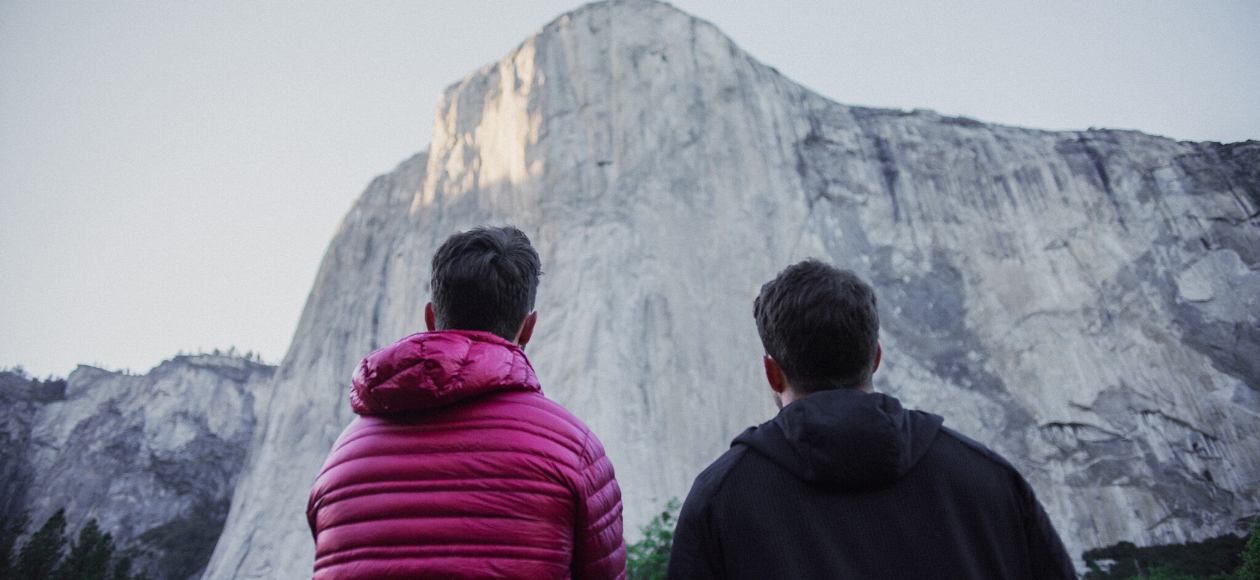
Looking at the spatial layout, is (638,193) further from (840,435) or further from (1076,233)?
(840,435)

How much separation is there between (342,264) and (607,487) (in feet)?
74.6

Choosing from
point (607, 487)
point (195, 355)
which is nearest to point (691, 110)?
point (607, 487)

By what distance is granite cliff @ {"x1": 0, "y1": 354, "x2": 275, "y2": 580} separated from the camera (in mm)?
24438

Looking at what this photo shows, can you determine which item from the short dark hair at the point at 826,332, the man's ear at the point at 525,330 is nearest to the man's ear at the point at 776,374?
the short dark hair at the point at 826,332

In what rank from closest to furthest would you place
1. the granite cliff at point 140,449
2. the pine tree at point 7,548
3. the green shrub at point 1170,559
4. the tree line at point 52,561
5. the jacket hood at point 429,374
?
the jacket hood at point 429,374 → the green shrub at point 1170,559 → the pine tree at point 7,548 → the tree line at point 52,561 → the granite cliff at point 140,449

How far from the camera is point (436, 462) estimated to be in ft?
5.09

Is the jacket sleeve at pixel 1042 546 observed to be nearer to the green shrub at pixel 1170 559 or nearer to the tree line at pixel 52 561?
the green shrub at pixel 1170 559

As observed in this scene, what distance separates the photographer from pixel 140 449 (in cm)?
2686

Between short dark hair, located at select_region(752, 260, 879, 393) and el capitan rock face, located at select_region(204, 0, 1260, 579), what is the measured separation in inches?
407

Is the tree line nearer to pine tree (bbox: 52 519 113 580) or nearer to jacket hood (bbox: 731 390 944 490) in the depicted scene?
pine tree (bbox: 52 519 113 580)

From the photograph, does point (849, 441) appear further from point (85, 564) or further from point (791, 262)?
point (85, 564)

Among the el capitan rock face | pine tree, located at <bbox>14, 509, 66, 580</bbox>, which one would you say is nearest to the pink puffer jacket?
the el capitan rock face

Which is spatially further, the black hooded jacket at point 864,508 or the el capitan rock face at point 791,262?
the el capitan rock face at point 791,262

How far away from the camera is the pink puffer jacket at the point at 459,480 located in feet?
4.86
